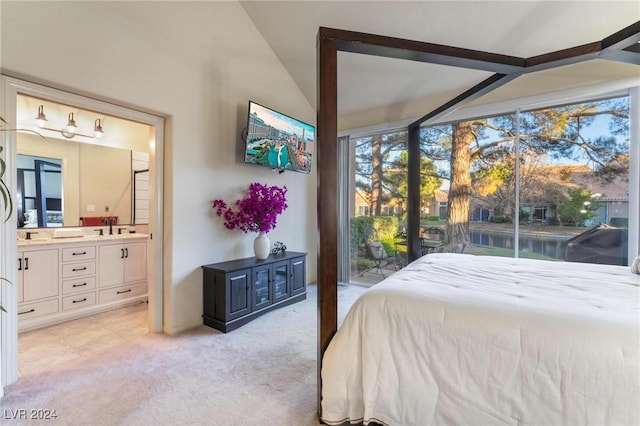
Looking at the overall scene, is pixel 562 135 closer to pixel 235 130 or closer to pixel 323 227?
pixel 323 227

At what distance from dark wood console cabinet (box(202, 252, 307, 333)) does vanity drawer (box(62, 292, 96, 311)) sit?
1.37m

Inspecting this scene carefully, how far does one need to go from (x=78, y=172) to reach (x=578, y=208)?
5.60 metres

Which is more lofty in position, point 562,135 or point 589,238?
point 562,135

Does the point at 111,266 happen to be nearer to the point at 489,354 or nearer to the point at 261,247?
the point at 261,247

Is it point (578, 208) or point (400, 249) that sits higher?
point (578, 208)

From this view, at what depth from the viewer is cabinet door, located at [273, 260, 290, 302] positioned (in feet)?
11.0

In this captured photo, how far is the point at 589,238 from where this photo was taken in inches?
114

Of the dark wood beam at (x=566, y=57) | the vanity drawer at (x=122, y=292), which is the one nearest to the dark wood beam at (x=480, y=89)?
the dark wood beam at (x=566, y=57)

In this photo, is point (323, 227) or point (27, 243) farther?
point (27, 243)

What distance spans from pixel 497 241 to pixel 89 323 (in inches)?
175

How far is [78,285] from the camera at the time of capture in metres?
3.16

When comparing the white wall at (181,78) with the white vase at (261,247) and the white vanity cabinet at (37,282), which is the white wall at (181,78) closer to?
the white vase at (261,247)

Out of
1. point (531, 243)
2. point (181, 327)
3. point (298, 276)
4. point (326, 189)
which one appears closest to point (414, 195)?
point (531, 243)

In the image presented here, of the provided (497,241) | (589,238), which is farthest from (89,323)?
(589,238)
